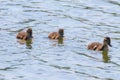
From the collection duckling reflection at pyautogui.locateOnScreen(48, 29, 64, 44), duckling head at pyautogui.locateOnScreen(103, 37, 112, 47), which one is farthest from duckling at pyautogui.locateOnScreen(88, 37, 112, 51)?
duckling reflection at pyautogui.locateOnScreen(48, 29, 64, 44)

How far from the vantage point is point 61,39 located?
20.5 m

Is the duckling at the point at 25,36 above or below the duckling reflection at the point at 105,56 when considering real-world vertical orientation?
above

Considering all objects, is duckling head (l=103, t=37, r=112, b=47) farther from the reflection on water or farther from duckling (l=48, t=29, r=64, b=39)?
duckling (l=48, t=29, r=64, b=39)

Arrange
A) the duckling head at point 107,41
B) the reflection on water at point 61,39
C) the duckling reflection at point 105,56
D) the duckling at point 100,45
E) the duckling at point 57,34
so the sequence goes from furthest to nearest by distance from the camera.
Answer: the duckling at point 57,34 → the duckling head at point 107,41 → the duckling at point 100,45 → the duckling reflection at point 105,56 → the reflection on water at point 61,39

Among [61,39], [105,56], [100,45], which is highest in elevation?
[61,39]

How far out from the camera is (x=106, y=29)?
21.3 metres

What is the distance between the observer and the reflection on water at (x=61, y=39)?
1712 cm

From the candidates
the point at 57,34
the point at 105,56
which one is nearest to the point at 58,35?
the point at 57,34

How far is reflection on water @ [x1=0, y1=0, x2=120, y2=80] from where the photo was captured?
17.1 metres

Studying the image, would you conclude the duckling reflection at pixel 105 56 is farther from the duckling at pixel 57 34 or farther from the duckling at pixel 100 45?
the duckling at pixel 57 34

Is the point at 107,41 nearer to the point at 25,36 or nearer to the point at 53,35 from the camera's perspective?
the point at 53,35

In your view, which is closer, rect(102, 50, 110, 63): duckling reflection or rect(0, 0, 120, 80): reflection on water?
rect(0, 0, 120, 80): reflection on water

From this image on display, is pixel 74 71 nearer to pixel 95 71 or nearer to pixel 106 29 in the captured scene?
pixel 95 71

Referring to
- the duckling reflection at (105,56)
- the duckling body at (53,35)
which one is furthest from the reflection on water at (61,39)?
the duckling body at (53,35)
